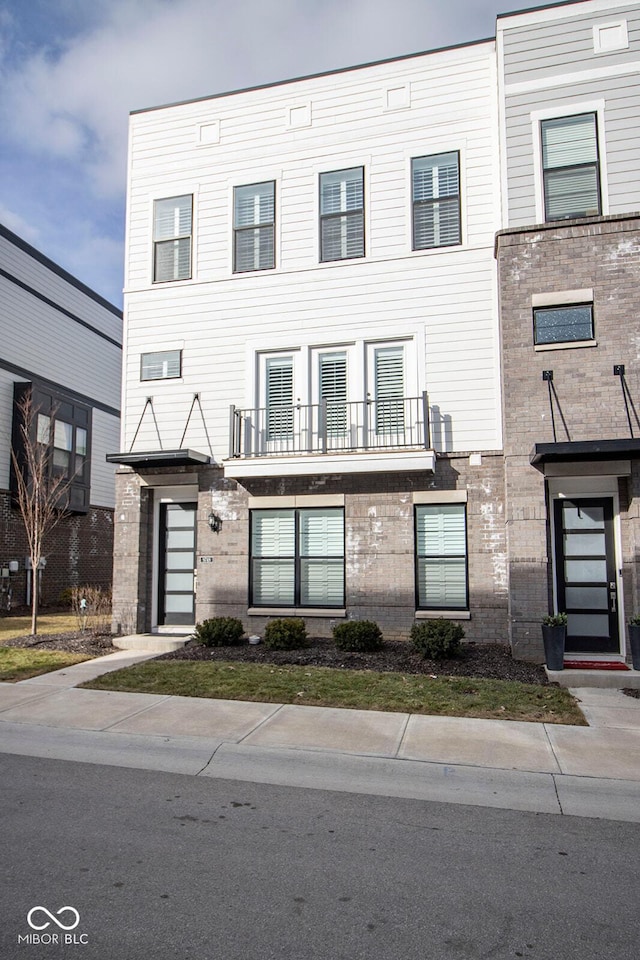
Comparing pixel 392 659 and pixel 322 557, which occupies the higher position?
pixel 322 557

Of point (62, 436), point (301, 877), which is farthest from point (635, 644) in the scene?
point (62, 436)

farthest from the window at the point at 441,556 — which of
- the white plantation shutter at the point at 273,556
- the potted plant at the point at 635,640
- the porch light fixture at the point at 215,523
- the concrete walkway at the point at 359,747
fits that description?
the porch light fixture at the point at 215,523

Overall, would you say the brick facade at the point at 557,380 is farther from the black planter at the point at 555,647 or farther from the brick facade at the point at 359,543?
the brick facade at the point at 359,543

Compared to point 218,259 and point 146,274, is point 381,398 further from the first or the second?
point 146,274

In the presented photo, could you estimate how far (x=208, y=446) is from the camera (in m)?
12.9

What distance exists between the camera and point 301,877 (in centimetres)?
392

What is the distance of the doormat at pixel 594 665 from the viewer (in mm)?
9484

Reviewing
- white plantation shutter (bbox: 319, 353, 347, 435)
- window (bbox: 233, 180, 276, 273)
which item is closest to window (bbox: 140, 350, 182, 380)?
window (bbox: 233, 180, 276, 273)

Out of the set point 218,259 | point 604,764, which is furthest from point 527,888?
point 218,259

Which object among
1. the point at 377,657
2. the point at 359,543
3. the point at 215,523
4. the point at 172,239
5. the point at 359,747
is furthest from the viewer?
the point at 172,239

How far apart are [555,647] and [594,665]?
29.1 inches

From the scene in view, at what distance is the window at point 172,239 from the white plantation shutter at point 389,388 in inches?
171

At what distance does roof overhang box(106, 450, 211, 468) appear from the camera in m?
12.1

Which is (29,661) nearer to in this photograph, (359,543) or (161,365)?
(359,543)
